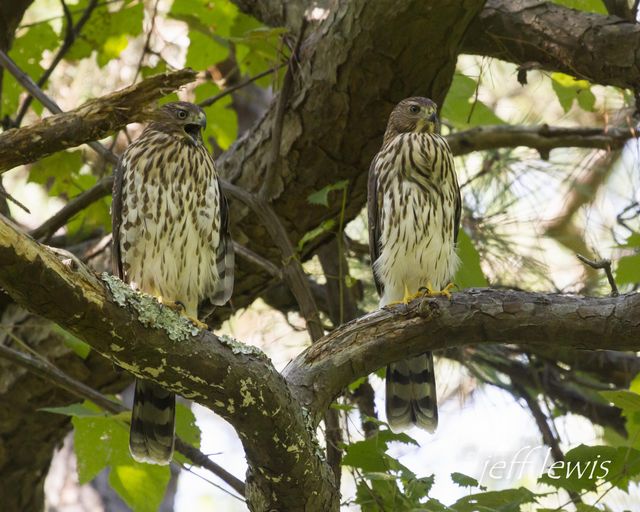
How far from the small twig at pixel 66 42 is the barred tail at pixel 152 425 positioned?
2.05 m

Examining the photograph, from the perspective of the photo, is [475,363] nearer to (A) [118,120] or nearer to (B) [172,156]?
(B) [172,156]

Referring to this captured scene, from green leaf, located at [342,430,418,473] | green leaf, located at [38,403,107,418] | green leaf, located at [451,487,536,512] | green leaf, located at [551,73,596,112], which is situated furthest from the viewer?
green leaf, located at [551,73,596,112]

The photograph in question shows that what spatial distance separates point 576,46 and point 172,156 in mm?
2164

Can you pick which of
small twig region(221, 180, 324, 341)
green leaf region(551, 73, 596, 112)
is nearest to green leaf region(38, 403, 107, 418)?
small twig region(221, 180, 324, 341)

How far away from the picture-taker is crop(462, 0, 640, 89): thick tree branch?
5141 mm

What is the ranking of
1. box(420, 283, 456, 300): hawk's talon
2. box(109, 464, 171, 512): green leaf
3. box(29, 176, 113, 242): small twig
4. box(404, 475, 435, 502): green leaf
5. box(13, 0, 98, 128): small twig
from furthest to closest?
box(13, 0, 98, 128): small twig < box(29, 176, 113, 242): small twig < box(109, 464, 171, 512): green leaf < box(420, 283, 456, 300): hawk's talon < box(404, 475, 435, 502): green leaf

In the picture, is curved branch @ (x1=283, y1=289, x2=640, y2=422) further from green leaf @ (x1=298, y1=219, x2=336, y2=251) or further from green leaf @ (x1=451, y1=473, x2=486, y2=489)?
green leaf @ (x1=298, y1=219, x2=336, y2=251)

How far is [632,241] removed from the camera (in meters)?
4.42

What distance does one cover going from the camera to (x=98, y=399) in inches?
184

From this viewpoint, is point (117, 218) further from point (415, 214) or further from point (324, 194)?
point (415, 214)

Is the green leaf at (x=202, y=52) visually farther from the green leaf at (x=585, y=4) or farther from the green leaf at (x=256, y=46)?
the green leaf at (x=585, y=4)

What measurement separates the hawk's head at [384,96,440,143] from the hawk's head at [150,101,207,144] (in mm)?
1002

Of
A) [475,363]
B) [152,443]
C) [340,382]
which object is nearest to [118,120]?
[340,382]

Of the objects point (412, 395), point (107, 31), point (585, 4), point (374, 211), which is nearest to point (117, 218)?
point (374, 211)
